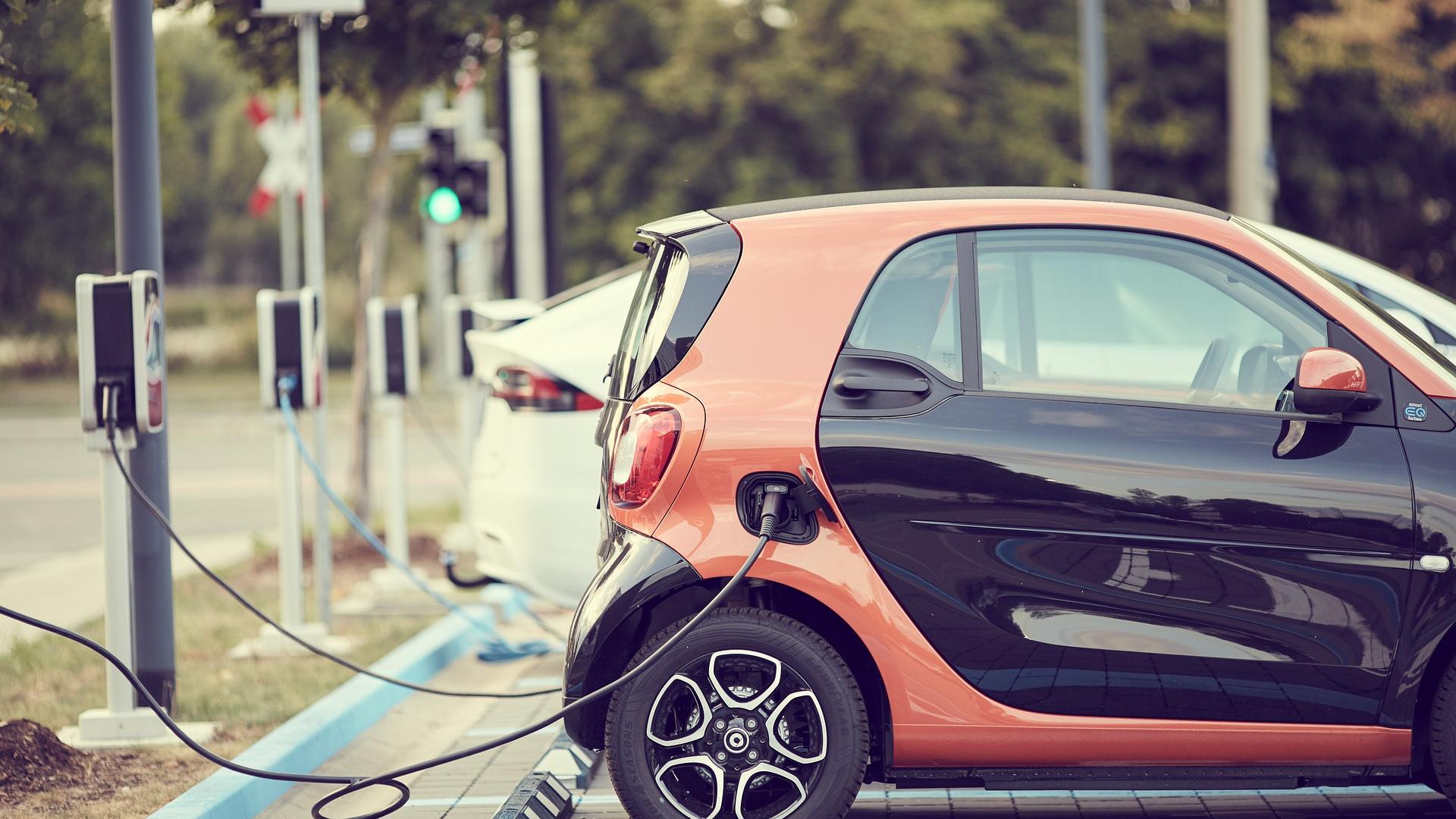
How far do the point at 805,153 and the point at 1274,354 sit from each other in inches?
791

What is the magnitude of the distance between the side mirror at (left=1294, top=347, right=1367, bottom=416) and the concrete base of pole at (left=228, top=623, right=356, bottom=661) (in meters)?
4.73

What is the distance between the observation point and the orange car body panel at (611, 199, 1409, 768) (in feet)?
13.6

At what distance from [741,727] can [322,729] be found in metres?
2.14

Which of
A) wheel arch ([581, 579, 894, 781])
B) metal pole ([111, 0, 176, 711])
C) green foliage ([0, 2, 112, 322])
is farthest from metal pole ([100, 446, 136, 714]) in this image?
green foliage ([0, 2, 112, 322])

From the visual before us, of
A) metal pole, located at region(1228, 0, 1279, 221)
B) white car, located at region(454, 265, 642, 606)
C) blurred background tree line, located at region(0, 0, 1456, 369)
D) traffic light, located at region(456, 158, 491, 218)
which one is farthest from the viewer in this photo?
blurred background tree line, located at region(0, 0, 1456, 369)

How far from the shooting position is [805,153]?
24234 millimetres

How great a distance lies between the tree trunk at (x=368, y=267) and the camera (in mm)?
10742

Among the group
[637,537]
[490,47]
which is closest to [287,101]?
[490,47]

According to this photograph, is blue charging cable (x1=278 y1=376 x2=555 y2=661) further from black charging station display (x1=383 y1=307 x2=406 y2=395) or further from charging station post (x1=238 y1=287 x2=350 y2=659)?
black charging station display (x1=383 y1=307 x2=406 y2=395)

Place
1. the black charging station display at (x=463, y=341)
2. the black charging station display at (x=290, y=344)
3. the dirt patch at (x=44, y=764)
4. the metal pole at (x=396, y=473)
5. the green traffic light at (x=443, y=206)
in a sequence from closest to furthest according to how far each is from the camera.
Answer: the dirt patch at (x=44, y=764) → the black charging station display at (x=290, y=344) → the metal pole at (x=396, y=473) → the black charging station display at (x=463, y=341) → the green traffic light at (x=443, y=206)

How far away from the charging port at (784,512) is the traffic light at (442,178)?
7.63 meters

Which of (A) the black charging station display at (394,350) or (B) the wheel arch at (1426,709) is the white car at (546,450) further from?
(B) the wheel arch at (1426,709)

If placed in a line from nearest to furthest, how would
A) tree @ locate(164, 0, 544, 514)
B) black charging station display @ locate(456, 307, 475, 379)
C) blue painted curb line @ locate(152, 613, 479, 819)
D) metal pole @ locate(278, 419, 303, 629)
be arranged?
blue painted curb line @ locate(152, 613, 479, 819)
metal pole @ locate(278, 419, 303, 629)
black charging station display @ locate(456, 307, 475, 379)
tree @ locate(164, 0, 544, 514)

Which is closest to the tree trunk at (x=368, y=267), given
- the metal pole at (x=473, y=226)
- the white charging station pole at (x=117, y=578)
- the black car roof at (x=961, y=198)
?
the metal pole at (x=473, y=226)
